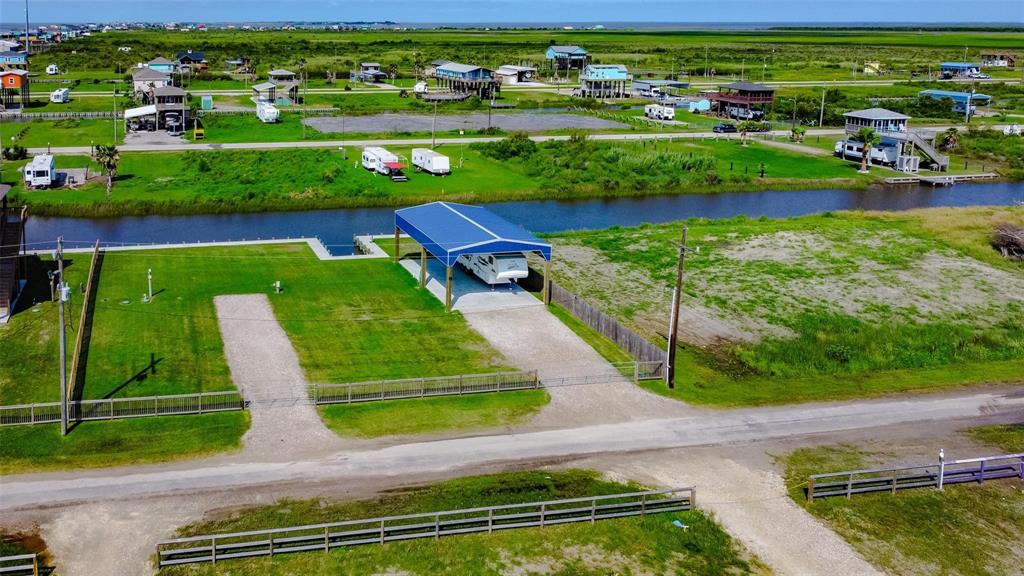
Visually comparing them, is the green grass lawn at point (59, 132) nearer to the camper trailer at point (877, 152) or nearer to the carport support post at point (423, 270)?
the carport support post at point (423, 270)

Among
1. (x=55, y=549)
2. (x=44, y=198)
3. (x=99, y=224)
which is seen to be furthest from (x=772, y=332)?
(x=44, y=198)

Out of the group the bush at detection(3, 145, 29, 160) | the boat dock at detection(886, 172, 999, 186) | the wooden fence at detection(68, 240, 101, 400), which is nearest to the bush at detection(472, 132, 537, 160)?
the boat dock at detection(886, 172, 999, 186)

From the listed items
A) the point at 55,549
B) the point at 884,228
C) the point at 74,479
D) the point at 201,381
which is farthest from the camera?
the point at 884,228

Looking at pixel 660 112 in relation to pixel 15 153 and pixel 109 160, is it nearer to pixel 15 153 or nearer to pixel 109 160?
pixel 109 160

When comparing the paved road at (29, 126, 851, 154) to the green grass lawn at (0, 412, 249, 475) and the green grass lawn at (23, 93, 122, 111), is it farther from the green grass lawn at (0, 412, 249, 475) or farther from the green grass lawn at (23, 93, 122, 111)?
the green grass lawn at (0, 412, 249, 475)

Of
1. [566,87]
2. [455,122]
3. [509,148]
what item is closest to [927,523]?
[509,148]

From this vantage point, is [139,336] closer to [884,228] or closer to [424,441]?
[424,441]

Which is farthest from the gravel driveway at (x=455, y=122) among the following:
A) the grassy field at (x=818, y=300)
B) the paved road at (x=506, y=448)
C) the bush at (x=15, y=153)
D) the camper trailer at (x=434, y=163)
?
the paved road at (x=506, y=448)
